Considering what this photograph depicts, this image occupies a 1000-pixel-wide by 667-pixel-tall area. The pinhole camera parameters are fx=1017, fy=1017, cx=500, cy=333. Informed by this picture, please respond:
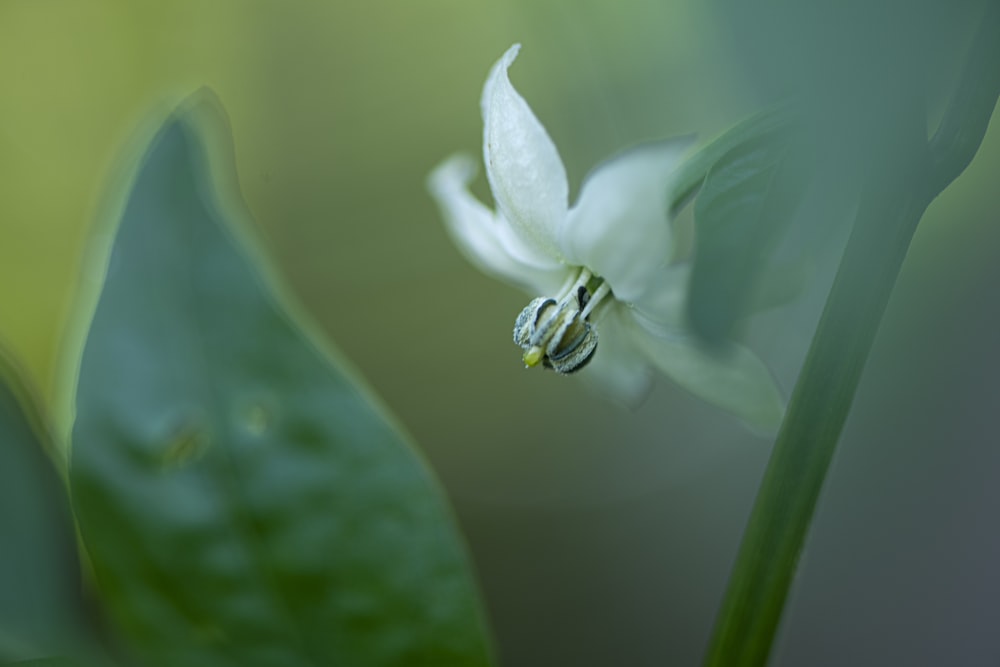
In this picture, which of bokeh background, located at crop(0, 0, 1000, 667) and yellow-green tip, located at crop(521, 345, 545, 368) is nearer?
yellow-green tip, located at crop(521, 345, 545, 368)

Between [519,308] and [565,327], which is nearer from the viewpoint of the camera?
[565,327]

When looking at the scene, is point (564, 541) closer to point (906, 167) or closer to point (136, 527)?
point (136, 527)

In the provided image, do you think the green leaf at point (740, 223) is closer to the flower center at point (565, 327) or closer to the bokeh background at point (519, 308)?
the flower center at point (565, 327)

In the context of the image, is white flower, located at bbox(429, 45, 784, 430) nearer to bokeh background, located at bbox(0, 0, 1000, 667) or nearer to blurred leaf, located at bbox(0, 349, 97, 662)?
blurred leaf, located at bbox(0, 349, 97, 662)

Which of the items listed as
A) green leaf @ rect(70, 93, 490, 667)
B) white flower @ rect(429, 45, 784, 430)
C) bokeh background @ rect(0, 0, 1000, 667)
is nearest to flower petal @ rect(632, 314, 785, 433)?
white flower @ rect(429, 45, 784, 430)

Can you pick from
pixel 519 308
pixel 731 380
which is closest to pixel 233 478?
pixel 731 380

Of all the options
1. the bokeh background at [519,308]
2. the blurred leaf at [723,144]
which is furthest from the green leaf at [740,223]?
the bokeh background at [519,308]

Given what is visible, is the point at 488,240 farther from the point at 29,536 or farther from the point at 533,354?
the point at 29,536

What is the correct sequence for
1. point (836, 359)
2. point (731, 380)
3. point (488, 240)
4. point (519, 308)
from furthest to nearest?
point (519, 308) < point (488, 240) < point (731, 380) < point (836, 359)
